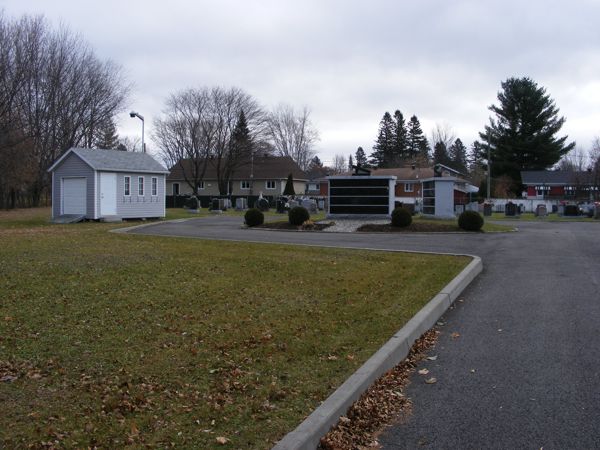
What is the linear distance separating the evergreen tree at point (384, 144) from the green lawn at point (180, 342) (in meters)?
91.8

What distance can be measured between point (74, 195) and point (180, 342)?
88.2 feet

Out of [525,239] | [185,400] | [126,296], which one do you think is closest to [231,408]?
[185,400]

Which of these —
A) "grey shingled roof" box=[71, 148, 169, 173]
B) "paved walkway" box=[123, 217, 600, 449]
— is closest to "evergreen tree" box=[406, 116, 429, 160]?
"grey shingled roof" box=[71, 148, 169, 173]

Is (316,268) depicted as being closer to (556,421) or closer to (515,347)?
(515,347)

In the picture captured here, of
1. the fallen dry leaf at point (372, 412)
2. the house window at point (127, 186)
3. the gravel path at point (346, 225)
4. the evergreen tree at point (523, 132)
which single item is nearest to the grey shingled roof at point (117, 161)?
the house window at point (127, 186)

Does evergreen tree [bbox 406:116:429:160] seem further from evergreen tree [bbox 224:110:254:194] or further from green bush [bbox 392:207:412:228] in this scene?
green bush [bbox 392:207:412:228]

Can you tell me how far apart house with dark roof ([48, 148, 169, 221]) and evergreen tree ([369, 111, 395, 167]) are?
72.8 m

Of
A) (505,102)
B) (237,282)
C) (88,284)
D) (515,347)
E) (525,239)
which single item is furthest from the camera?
(505,102)

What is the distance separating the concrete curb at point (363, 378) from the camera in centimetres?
394

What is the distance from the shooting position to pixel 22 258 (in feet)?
38.9

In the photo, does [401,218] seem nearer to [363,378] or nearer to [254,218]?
[254,218]

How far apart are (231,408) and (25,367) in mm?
2034

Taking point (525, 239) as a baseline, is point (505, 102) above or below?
above

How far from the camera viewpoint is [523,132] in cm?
7069
